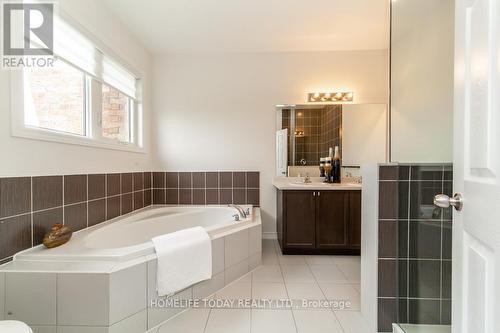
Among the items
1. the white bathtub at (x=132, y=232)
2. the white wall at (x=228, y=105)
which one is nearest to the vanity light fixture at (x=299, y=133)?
the white wall at (x=228, y=105)

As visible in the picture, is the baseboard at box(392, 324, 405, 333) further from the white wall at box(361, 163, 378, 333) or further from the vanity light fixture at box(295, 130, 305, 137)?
the vanity light fixture at box(295, 130, 305, 137)

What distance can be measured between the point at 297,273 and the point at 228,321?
0.89 metres

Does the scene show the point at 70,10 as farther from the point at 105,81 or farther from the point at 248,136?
the point at 248,136

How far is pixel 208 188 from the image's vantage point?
3.07 metres

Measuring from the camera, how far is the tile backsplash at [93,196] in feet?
4.39

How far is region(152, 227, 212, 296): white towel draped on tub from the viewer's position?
57.4 inches

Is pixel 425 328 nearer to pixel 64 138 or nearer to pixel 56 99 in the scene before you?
pixel 64 138

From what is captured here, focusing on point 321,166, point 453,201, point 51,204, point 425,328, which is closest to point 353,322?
point 425,328

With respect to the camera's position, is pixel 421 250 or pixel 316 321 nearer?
pixel 421 250

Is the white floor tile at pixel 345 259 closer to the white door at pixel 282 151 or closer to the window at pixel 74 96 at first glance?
the white door at pixel 282 151

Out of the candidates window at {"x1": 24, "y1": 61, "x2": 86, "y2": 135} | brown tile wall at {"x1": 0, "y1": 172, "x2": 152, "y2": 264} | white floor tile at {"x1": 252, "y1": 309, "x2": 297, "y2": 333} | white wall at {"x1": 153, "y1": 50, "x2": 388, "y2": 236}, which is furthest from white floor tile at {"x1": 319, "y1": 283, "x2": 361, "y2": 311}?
window at {"x1": 24, "y1": 61, "x2": 86, "y2": 135}

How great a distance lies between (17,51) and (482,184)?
235 cm

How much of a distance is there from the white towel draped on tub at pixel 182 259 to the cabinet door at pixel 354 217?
65.7 inches

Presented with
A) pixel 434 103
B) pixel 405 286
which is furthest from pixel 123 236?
pixel 434 103
